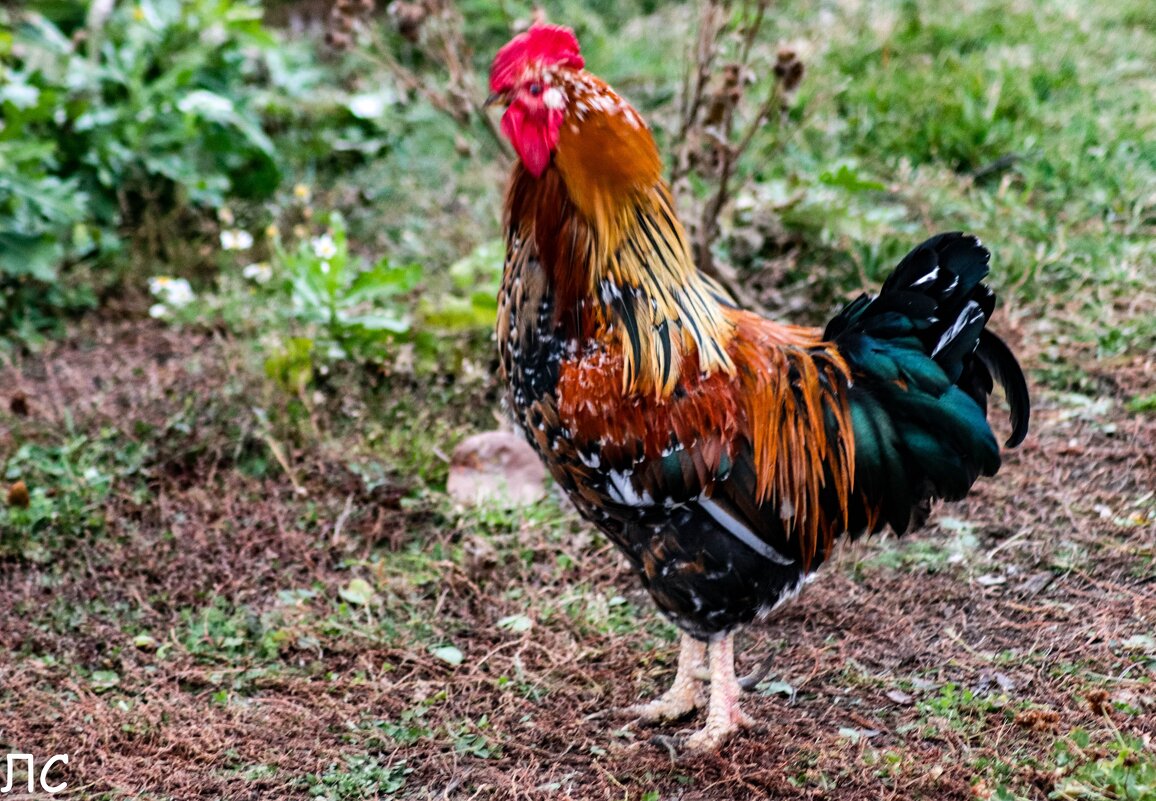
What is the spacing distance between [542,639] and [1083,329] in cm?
303

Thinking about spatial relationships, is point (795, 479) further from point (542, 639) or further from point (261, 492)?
point (261, 492)

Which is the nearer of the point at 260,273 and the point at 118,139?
the point at 260,273

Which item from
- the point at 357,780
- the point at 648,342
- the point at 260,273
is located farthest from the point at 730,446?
the point at 260,273

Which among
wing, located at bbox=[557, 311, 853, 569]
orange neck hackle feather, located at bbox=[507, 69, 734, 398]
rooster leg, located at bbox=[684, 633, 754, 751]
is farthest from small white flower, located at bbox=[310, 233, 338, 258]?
rooster leg, located at bbox=[684, 633, 754, 751]

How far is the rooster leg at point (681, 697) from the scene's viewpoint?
3.44 metres

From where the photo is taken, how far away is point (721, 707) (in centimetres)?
331

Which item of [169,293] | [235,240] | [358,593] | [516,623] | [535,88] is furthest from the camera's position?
[235,240]

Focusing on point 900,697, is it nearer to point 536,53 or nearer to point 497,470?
point 497,470

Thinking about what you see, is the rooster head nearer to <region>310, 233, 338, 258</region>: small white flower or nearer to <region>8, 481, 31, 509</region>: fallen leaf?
<region>310, 233, 338, 258</region>: small white flower

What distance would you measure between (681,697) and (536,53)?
203 centimetres

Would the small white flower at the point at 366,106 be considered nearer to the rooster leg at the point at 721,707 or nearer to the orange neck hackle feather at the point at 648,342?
the orange neck hackle feather at the point at 648,342

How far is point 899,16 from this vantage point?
778cm

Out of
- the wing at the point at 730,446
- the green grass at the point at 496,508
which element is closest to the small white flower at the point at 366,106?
the green grass at the point at 496,508

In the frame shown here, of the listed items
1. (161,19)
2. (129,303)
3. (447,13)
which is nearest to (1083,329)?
(447,13)
